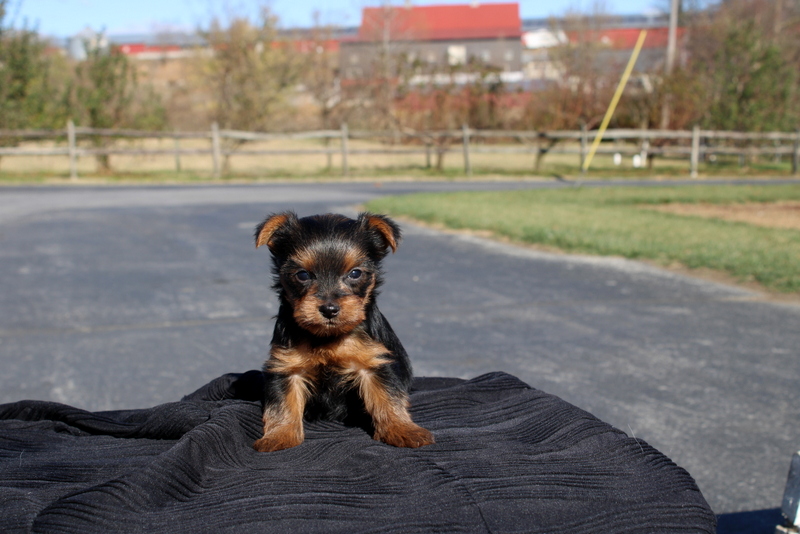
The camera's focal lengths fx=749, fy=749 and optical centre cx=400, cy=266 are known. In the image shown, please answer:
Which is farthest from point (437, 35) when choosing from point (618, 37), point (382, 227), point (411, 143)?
point (382, 227)

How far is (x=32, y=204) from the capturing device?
1673 cm

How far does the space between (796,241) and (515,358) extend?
276 inches

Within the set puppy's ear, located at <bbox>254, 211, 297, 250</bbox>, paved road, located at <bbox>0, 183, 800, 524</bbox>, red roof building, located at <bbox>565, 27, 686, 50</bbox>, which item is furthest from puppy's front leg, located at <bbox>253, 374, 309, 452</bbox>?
red roof building, located at <bbox>565, 27, 686, 50</bbox>

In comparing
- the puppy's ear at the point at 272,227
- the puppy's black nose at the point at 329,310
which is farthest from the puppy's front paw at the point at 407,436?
the puppy's ear at the point at 272,227

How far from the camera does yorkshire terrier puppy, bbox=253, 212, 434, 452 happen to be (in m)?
2.46

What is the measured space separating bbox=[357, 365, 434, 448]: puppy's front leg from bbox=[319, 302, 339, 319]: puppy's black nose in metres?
0.32

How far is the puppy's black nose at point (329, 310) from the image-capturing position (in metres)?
2.40

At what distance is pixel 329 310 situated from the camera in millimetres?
2402

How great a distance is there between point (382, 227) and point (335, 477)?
1003 millimetres

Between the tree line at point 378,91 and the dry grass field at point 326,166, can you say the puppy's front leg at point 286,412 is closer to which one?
the dry grass field at point 326,166

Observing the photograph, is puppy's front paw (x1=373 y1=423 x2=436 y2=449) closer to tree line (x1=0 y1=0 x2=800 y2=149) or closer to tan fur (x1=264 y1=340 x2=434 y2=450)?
tan fur (x1=264 y1=340 x2=434 y2=450)

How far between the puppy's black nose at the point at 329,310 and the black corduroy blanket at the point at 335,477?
43 centimetres

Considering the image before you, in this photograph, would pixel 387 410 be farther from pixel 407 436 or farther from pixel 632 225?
pixel 632 225

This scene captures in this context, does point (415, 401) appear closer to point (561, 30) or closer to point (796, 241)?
point (796, 241)
